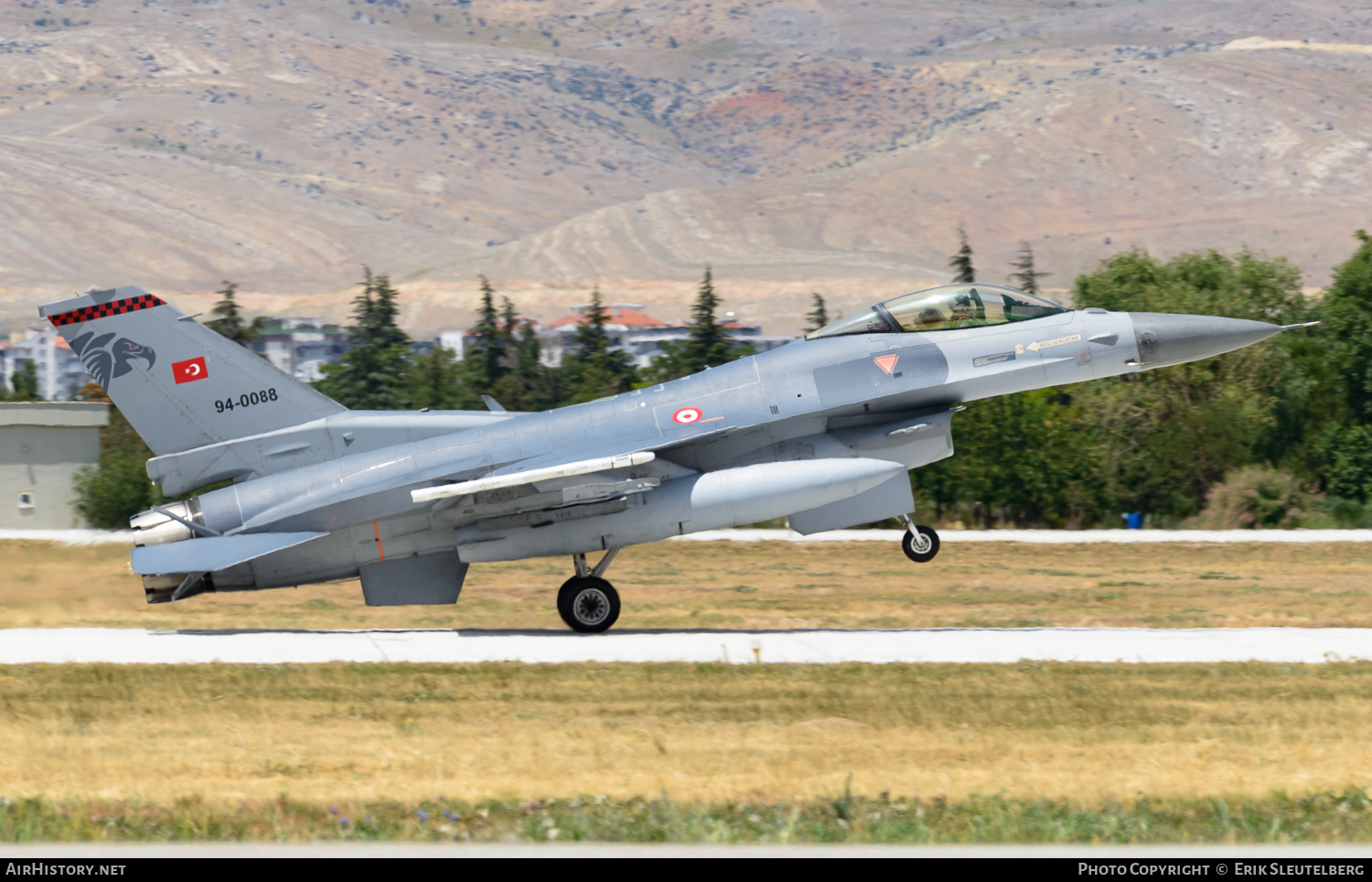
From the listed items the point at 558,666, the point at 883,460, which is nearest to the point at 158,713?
the point at 558,666

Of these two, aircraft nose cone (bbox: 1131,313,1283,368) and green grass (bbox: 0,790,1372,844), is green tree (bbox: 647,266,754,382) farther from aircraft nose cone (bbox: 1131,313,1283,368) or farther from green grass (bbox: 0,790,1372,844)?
green grass (bbox: 0,790,1372,844)

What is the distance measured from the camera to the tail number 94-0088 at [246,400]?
17562 mm

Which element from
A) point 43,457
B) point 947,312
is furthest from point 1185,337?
point 43,457

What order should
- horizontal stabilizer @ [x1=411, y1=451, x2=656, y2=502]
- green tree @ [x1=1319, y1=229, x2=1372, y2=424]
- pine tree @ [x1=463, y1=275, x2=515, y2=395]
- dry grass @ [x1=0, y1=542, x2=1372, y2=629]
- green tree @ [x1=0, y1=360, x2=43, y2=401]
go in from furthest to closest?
1. pine tree @ [x1=463, y1=275, x2=515, y2=395]
2. green tree @ [x1=0, y1=360, x2=43, y2=401]
3. green tree @ [x1=1319, y1=229, x2=1372, y2=424]
4. dry grass @ [x1=0, y1=542, x2=1372, y2=629]
5. horizontal stabilizer @ [x1=411, y1=451, x2=656, y2=502]

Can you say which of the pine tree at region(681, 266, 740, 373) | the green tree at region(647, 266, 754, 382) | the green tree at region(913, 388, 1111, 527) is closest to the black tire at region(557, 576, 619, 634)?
the green tree at region(913, 388, 1111, 527)

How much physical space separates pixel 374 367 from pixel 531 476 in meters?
58.6

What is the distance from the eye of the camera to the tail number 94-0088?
17.6 metres

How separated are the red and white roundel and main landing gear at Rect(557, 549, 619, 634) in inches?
70.8

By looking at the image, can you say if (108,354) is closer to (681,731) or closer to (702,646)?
(702,646)

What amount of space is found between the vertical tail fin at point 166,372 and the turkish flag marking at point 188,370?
1 centimetres

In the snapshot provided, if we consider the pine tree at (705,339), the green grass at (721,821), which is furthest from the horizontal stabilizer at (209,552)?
the pine tree at (705,339)

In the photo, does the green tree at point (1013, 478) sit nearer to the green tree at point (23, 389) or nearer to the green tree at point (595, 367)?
the green tree at point (595, 367)
